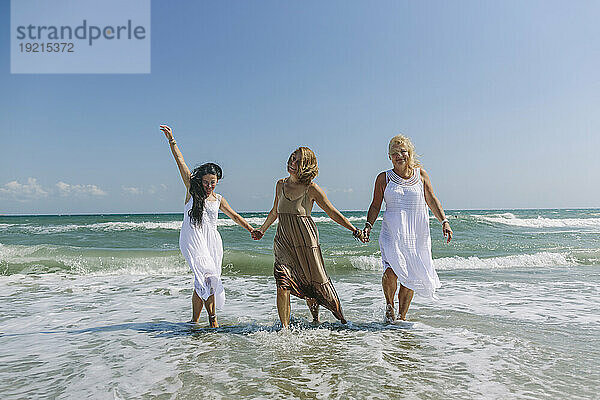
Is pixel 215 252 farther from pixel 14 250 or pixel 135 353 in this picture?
pixel 14 250

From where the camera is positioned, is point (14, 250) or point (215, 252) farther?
point (14, 250)

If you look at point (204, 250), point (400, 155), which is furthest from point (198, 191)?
point (400, 155)

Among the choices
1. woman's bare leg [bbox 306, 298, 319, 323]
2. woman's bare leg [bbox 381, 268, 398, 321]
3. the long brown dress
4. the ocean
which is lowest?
the ocean

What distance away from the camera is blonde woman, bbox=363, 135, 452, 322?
5219mm

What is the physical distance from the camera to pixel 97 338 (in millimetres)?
5148

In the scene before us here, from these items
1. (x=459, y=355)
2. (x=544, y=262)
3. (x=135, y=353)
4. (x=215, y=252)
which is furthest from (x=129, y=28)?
(x=544, y=262)

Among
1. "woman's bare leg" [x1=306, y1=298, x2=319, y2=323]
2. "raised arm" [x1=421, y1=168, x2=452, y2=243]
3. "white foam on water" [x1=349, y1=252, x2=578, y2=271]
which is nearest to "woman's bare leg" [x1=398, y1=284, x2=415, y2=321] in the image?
"raised arm" [x1=421, y1=168, x2=452, y2=243]

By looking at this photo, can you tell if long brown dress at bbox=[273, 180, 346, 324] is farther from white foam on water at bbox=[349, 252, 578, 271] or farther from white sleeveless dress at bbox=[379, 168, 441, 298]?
white foam on water at bbox=[349, 252, 578, 271]

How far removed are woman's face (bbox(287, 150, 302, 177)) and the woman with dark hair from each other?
91 centimetres

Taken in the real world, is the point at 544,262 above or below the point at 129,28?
below

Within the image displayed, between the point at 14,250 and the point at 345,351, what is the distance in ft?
46.0

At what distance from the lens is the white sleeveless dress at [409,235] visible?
522cm

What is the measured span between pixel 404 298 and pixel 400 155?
6.01 feet

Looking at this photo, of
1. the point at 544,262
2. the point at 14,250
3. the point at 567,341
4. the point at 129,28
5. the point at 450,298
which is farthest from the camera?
the point at 14,250
